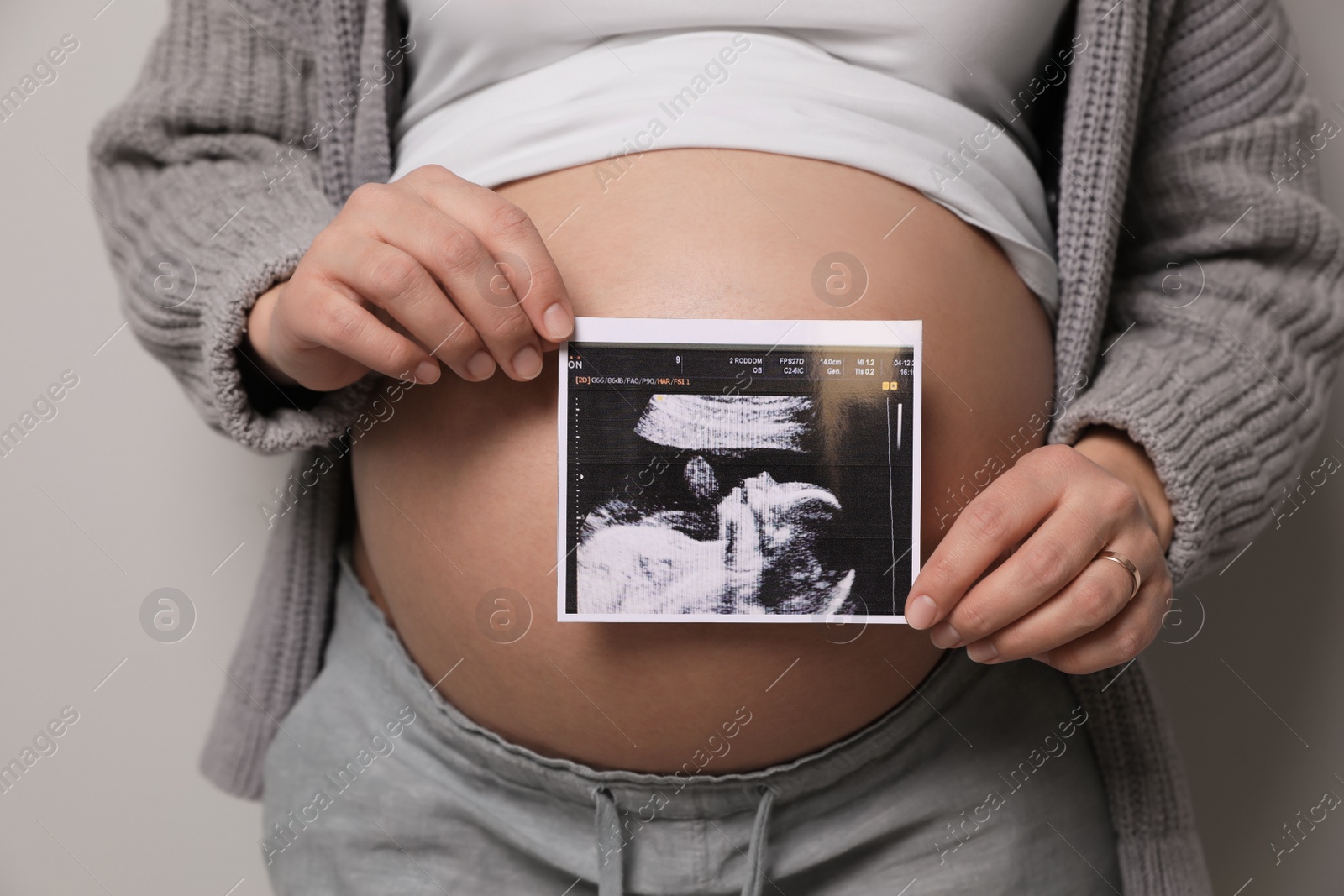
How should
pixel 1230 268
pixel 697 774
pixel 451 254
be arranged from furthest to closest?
pixel 1230 268
pixel 697 774
pixel 451 254

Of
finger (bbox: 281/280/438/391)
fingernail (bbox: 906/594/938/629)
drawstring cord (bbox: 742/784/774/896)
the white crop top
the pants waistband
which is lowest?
drawstring cord (bbox: 742/784/774/896)

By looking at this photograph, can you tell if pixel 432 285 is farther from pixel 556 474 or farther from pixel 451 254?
pixel 556 474

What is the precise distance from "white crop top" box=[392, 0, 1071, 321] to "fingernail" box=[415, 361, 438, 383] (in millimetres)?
175

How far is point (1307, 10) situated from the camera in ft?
3.53

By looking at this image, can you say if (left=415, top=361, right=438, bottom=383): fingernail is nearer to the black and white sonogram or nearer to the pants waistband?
the black and white sonogram

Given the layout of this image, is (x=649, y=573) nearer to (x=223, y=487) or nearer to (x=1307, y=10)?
→ (x=223, y=487)

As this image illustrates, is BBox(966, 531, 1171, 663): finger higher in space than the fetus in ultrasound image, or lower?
lower

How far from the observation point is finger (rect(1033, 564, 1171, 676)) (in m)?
0.63

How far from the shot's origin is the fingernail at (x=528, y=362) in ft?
1.98

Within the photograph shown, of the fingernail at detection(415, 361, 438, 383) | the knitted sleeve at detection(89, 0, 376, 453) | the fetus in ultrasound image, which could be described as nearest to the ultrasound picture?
the fetus in ultrasound image

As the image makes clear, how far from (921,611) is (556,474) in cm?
26

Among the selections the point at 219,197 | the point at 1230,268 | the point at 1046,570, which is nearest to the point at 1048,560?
the point at 1046,570

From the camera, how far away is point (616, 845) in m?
0.70

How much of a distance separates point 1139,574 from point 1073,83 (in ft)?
1.41
